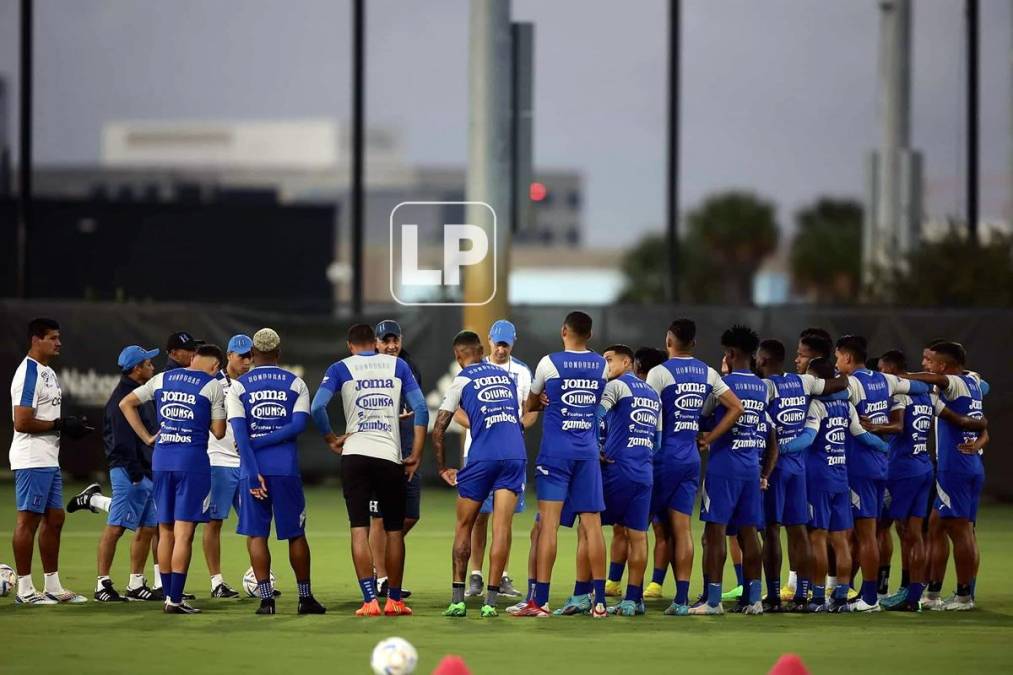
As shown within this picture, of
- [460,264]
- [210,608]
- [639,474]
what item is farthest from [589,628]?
[460,264]

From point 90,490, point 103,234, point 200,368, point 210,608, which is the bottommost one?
point 210,608

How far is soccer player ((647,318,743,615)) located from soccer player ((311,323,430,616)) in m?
1.83

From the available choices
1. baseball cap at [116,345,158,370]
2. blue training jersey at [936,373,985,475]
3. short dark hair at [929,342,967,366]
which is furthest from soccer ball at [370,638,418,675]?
short dark hair at [929,342,967,366]

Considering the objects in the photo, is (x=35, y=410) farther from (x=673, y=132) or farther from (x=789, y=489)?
(x=673, y=132)

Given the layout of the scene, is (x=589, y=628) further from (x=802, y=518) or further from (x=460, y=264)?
(x=460, y=264)

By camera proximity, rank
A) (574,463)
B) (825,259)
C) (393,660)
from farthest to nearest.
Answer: (825,259)
(574,463)
(393,660)

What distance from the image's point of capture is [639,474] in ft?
40.5

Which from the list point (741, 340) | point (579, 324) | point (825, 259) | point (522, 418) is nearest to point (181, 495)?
point (522, 418)

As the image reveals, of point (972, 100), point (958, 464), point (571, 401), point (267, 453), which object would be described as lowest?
point (958, 464)

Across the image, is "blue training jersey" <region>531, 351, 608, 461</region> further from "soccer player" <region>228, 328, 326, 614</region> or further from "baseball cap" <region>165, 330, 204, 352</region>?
"baseball cap" <region>165, 330, 204, 352</region>

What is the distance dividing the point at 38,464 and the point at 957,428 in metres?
7.16

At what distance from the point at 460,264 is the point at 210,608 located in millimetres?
9331

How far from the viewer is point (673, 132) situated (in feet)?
86.4

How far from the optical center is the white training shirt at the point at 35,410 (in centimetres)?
1273
